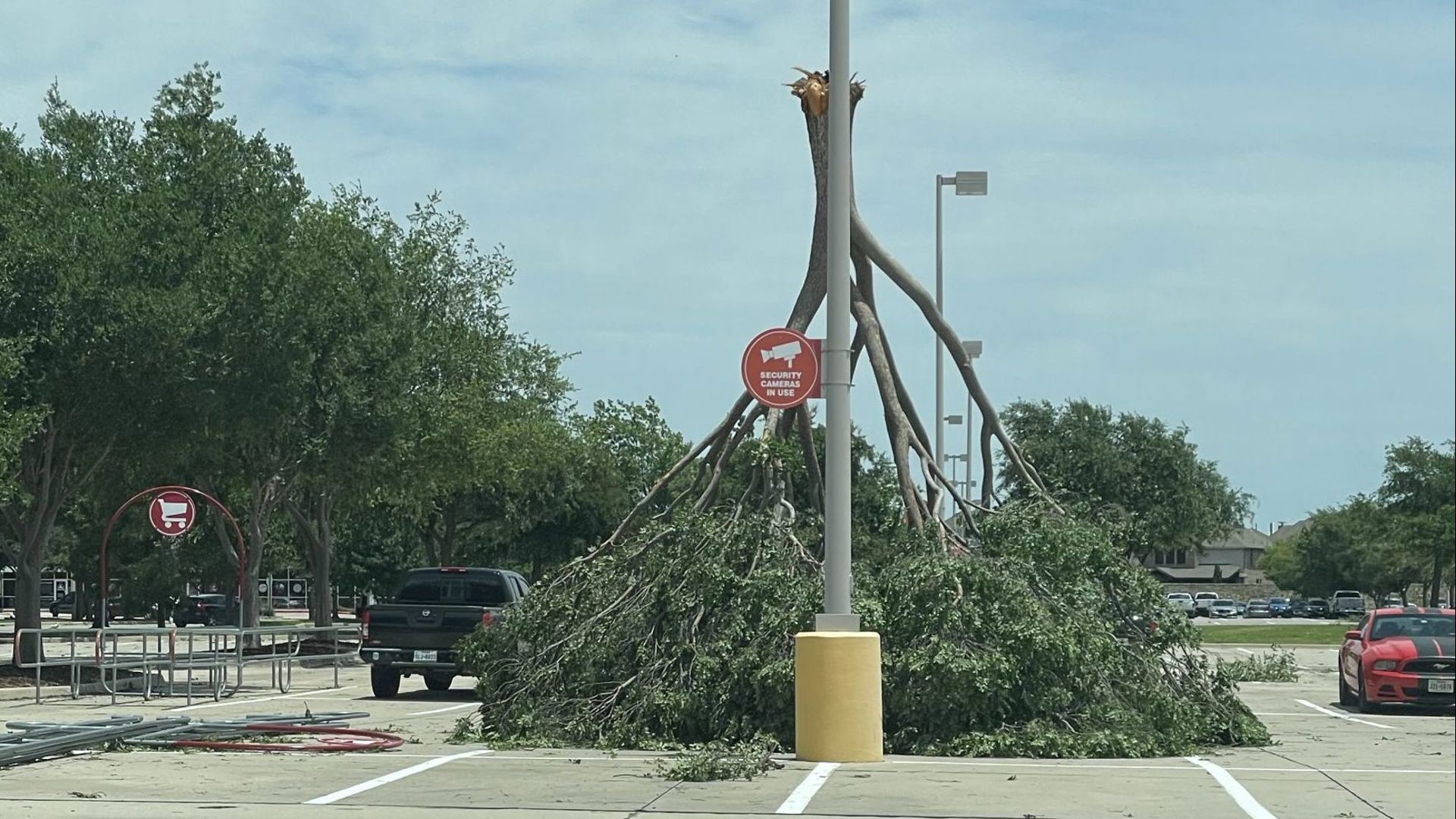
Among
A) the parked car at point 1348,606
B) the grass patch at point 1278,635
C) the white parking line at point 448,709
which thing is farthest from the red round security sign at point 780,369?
the parked car at point 1348,606

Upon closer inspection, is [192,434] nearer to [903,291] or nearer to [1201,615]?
[903,291]

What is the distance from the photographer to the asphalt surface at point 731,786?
11973 millimetres

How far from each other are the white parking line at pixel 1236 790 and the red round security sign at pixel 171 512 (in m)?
16.7

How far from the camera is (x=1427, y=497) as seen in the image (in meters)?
11.8

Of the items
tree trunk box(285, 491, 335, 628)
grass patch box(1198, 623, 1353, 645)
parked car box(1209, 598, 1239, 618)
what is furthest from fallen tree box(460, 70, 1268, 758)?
parked car box(1209, 598, 1239, 618)

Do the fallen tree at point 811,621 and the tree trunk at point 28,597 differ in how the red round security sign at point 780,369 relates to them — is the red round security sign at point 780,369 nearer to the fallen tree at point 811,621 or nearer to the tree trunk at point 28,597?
the fallen tree at point 811,621

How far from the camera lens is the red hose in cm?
1592

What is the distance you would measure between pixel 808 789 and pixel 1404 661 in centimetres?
1406

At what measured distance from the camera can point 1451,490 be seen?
17.7 feet

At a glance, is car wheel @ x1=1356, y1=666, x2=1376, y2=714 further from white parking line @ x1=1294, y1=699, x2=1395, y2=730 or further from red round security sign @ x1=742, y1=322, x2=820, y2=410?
red round security sign @ x1=742, y1=322, x2=820, y2=410

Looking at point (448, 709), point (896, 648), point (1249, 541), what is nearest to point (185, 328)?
point (448, 709)

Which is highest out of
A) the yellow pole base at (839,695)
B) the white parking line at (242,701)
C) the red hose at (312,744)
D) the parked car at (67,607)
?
the yellow pole base at (839,695)

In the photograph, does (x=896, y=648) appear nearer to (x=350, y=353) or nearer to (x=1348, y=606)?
(x=350, y=353)

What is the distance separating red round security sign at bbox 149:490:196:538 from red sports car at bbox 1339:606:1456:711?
17096 mm
